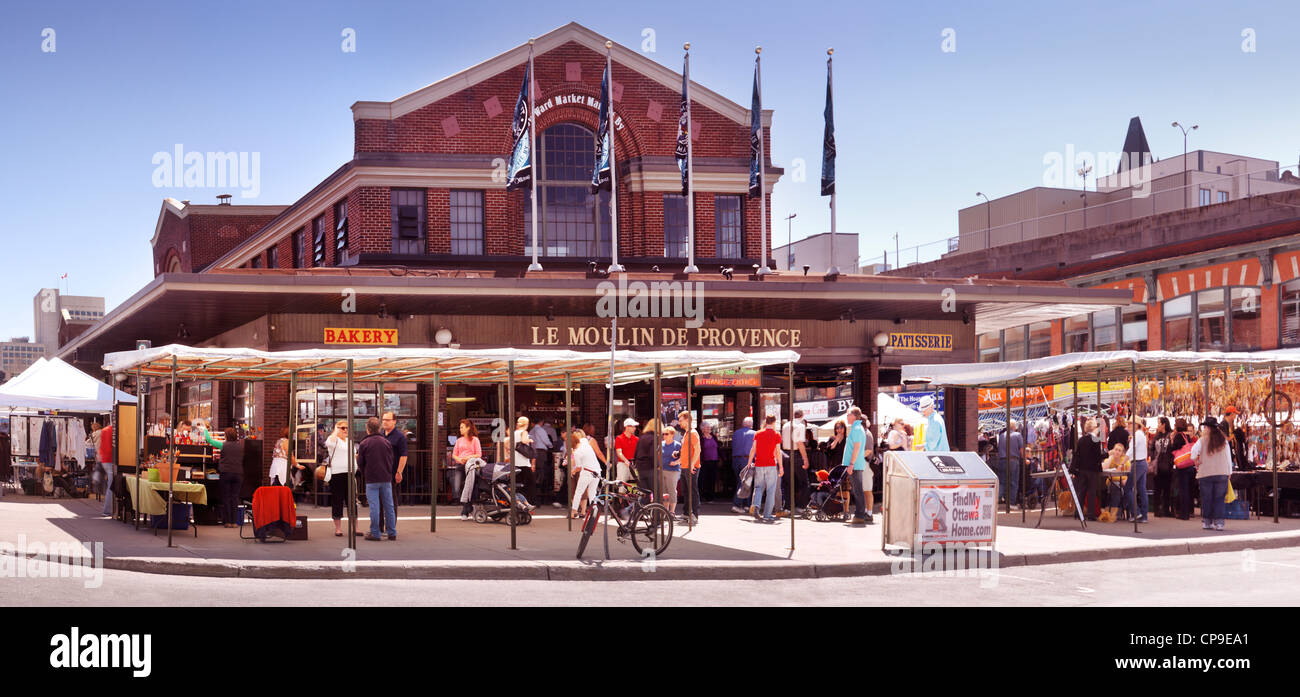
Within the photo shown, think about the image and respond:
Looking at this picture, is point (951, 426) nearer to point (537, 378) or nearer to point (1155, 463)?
point (1155, 463)

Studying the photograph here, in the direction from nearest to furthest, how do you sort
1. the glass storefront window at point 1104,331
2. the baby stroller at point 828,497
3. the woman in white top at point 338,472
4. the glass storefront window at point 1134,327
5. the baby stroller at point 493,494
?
the woman in white top at point 338,472 < the baby stroller at point 493,494 < the baby stroller at point 828,497 < the glass storefront window at point 1134,327 < the glass storefront window at point 1104,331

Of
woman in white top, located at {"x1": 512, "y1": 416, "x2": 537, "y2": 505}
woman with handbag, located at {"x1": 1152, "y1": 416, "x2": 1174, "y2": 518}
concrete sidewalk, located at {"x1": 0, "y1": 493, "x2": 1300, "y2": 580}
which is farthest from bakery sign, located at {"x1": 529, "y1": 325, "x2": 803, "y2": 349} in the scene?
woman with handbag, located at {"x1": 1152, "y1": 416, "x2": 1174, "y2": 518}

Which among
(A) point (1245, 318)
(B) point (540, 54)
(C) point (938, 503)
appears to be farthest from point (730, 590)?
(A) point (1245, 318)

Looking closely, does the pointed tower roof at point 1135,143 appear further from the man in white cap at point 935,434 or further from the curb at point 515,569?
the curb at point 515,569

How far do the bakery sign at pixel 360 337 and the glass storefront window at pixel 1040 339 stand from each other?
2754 cm

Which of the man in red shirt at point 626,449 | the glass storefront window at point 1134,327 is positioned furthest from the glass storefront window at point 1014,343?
the man in red shirt at point 626,449

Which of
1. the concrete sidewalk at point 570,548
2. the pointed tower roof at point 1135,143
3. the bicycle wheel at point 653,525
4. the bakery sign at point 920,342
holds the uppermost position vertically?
the pointed tower roof at point 1135,143

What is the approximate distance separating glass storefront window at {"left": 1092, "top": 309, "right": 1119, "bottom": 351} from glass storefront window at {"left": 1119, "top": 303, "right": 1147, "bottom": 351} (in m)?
0.34

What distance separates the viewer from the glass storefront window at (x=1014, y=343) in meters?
46.1

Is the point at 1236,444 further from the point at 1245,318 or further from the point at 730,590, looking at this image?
the point at 1245,318

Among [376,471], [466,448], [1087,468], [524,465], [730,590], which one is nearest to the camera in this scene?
[730,590]

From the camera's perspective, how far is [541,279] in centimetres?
2320

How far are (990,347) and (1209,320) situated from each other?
12.1 m

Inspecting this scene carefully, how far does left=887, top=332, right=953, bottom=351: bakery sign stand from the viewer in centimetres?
2677
